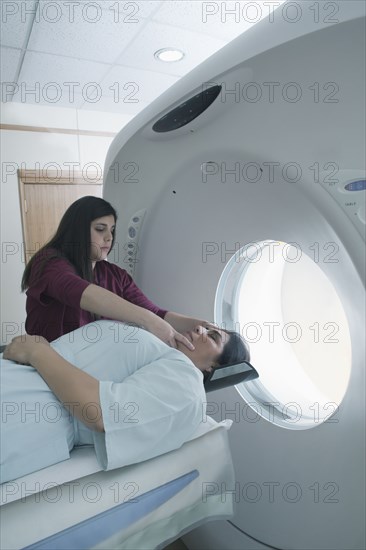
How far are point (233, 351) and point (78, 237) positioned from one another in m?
0.66

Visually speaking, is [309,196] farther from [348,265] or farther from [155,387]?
[155,387]

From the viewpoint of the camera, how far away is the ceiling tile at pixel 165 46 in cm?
224

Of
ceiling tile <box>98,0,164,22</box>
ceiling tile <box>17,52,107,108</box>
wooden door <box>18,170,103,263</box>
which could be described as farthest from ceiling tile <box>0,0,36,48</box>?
wooden door <box>18,170,103,263</box>

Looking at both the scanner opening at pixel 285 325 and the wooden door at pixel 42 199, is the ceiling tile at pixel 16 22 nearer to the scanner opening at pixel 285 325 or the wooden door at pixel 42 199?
the wooden door at pixel 42 199

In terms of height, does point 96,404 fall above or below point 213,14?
below

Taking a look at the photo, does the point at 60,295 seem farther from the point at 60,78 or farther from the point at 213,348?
the point at 60,78

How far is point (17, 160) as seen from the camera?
3.23 meters

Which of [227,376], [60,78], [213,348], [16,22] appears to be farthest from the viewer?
[60,78]

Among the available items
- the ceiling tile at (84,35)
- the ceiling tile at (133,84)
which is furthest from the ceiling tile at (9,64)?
the ceiling tile at (133,84)

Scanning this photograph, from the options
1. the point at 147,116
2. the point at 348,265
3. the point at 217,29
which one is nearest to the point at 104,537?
the point at 348,265

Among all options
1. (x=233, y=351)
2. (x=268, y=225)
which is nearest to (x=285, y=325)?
(x=233, y=351)

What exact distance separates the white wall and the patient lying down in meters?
2.35

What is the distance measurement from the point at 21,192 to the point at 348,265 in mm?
3049

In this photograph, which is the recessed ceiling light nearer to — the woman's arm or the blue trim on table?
the woman's arm
